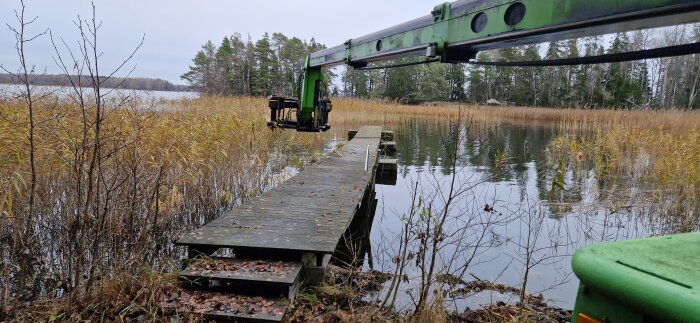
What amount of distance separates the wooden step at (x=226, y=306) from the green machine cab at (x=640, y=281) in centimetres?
188

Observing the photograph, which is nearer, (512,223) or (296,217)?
(296,217)

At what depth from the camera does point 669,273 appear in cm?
112

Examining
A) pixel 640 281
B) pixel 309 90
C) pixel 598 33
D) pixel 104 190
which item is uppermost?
pixel 598 33

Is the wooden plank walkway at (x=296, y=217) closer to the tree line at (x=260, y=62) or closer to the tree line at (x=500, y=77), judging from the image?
the tree line at (x=500, y=77)

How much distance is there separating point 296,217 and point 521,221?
3.48 meters

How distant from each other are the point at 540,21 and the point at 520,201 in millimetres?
5554

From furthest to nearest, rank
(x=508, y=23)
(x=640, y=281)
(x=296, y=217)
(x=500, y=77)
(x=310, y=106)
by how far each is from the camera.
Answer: (x=500, y=77), (x=310, y=106), (x=296, y=217), (x=508, y=23), (x=640, y=281)

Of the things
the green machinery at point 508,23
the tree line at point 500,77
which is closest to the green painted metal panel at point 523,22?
the green machinery at point 508,23

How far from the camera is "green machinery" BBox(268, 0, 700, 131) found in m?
1.86

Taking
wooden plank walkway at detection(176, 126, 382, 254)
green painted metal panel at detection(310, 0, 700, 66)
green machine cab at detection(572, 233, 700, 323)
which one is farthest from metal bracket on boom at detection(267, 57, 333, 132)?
green machine cab at detection(572, 233, 700, 323)

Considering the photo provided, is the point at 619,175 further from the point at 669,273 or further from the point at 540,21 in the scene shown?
the point at 669,273

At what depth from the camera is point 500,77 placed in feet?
153

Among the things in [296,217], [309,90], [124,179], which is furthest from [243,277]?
[309,90]

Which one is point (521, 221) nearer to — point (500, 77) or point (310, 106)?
point (310, 106)
